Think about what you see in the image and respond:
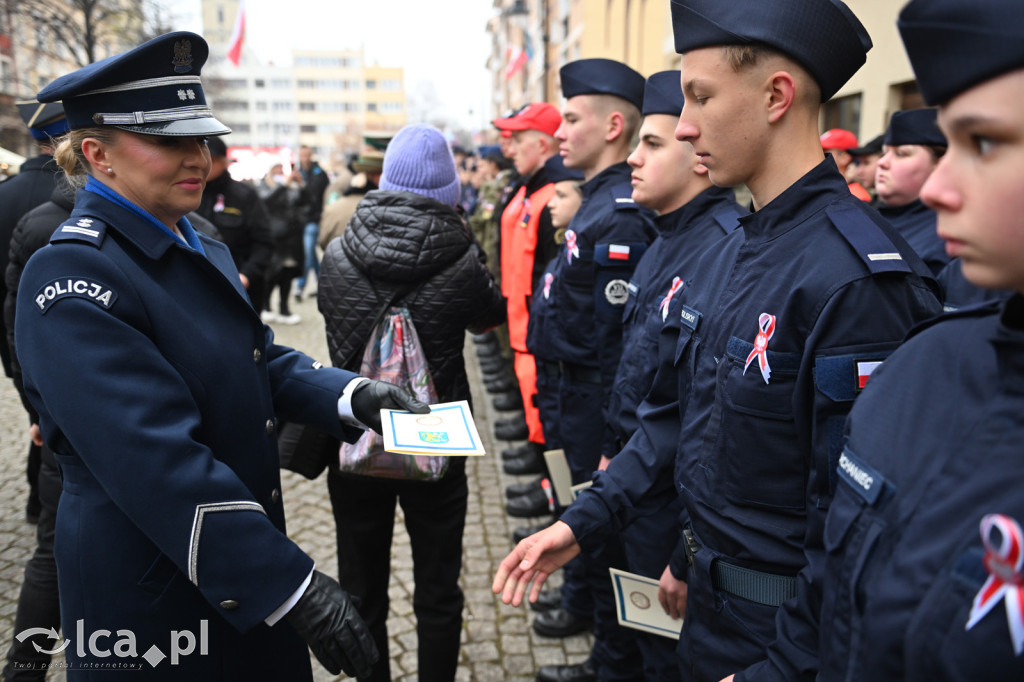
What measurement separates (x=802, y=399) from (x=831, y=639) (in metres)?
0.48

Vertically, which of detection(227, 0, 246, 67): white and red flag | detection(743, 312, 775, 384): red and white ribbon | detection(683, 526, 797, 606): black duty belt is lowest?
detection(683, 526, 797, 606): black duty belt

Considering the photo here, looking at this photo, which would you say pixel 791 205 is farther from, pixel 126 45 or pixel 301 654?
pixel 126 45

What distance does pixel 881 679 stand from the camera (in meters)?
1.01

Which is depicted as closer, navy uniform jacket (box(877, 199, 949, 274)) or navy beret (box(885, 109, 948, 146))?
navy uniform jacket (box(877, 199, 949, 274))

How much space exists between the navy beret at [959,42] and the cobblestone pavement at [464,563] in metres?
2.96

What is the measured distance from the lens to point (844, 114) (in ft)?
22.3

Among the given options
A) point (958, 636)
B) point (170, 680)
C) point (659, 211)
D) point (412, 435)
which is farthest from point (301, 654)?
point (659, 211)

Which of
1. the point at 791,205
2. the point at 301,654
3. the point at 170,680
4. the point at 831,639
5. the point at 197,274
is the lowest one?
the point at 301,654

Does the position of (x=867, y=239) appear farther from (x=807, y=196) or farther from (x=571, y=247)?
(x=571, y=247)

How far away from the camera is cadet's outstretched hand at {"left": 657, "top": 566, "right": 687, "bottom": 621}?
6.43 ft

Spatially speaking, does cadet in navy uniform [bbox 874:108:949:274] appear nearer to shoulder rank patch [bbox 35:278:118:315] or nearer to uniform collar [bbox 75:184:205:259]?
uniform collar [bbox 75:184:205:259]

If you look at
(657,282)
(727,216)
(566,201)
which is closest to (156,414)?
(657,282)

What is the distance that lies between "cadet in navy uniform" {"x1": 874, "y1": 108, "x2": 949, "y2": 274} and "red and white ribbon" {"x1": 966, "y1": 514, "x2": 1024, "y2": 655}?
3.19 m
